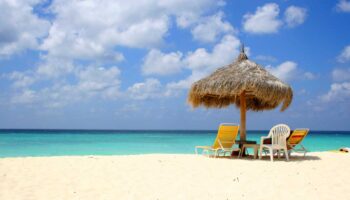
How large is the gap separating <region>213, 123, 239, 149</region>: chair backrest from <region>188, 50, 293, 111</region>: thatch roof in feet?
2.32

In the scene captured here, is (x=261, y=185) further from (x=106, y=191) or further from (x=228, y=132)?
(x=228, y=132)

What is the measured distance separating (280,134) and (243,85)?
118 centimetres

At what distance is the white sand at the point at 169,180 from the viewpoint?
168 inches

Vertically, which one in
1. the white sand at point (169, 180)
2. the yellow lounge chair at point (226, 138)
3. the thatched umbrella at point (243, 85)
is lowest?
the white sand at point (169, 180)

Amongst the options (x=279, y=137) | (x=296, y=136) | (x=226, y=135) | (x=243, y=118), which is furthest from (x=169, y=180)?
(x=243, y=118)

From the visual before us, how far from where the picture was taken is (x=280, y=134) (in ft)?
25.0

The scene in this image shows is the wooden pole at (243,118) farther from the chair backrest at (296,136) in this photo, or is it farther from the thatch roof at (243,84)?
the chair backrest at (296,136)

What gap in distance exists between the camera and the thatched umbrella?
25.9 ft

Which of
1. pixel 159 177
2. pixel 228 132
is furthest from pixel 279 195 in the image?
pixel 228 132

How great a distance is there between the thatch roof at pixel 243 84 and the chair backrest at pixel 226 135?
71cm

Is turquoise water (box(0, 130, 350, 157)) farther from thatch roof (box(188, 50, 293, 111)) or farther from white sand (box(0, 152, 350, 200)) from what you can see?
white sand (box(0, 152, 350, 200))

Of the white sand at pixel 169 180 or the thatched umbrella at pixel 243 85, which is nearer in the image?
the white sand at pixel 169 180

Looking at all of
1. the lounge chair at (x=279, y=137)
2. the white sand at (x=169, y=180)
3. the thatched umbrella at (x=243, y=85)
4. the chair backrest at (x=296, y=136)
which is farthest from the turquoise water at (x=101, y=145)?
the white sand at (x=169, y=180)

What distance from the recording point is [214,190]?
455 cm
